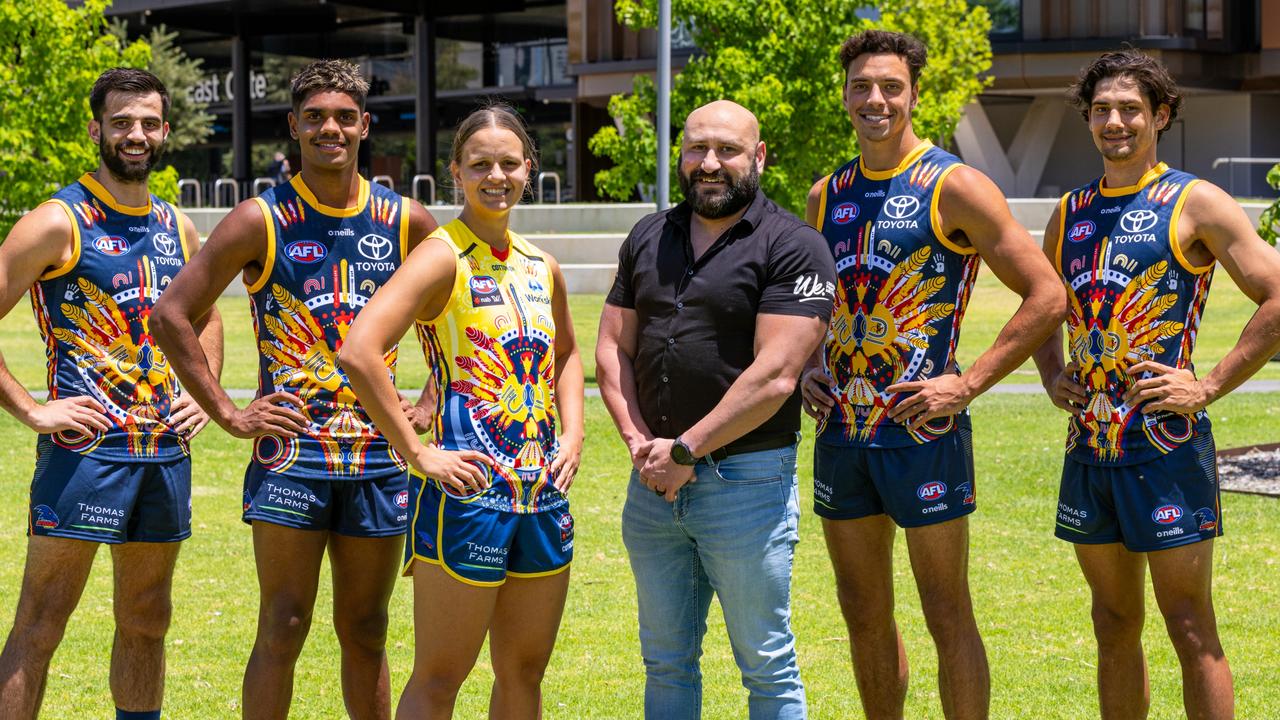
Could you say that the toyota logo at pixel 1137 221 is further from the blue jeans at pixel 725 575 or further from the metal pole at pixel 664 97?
the metal pole at pixel 664 97

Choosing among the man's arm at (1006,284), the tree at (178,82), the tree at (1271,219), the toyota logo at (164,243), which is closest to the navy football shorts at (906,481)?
the man's arm at (1006,284)

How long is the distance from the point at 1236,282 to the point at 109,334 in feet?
13.1

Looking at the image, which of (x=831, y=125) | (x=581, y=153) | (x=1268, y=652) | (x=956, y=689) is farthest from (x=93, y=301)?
(x=581, y=153)

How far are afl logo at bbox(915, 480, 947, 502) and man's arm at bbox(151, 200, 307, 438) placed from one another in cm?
215

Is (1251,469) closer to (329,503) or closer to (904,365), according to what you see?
(904,365)

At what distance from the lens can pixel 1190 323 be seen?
5340mm

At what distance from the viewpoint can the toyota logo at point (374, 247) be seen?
17.4 feet

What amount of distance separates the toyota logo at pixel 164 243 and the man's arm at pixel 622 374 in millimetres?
1732

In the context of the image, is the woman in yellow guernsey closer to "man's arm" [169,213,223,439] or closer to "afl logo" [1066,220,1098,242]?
"man's arm" [169,213,223,439]

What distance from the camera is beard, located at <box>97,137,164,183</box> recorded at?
562 centimetres

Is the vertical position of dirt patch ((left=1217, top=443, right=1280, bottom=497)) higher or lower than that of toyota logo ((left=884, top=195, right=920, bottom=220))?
lower

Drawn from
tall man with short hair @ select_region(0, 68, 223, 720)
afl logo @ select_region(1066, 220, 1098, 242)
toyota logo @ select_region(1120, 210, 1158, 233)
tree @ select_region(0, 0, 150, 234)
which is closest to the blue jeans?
afl logo @ select_region(1066, 220, 1098, 242)

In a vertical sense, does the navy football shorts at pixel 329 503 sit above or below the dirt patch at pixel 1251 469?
above

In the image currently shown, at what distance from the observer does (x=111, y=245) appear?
5566 mm
